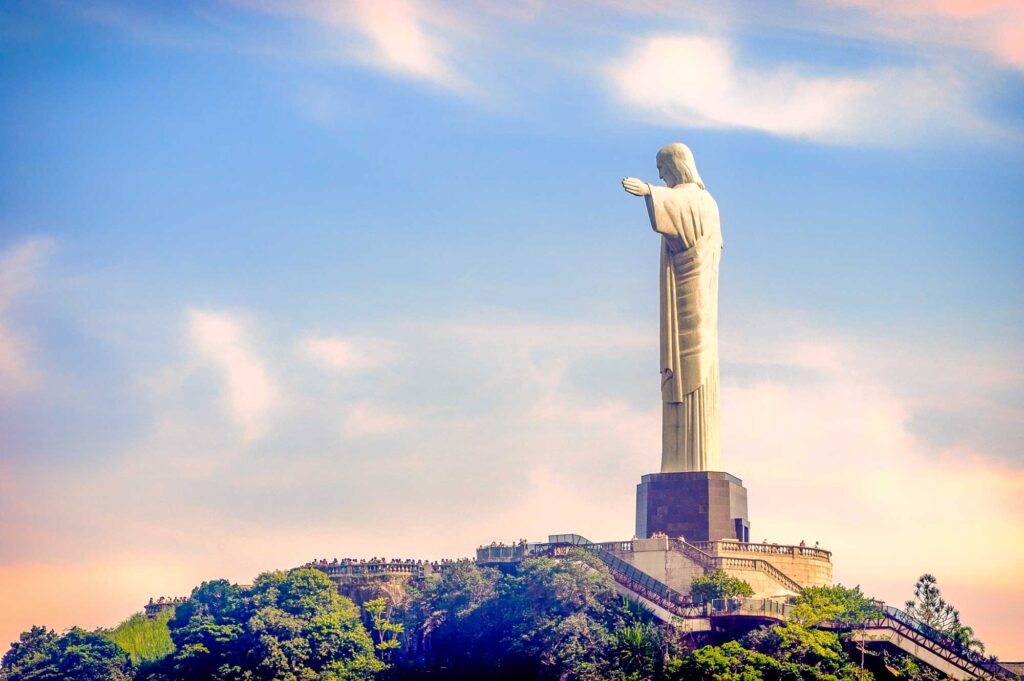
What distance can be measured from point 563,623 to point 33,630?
87.7ft

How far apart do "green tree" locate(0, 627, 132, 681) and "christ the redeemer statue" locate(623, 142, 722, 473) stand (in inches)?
838

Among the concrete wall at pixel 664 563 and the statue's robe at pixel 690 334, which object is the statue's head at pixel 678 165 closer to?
the statue's robe at pixel 690 334

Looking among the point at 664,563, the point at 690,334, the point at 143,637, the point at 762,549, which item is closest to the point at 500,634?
the point at 664,563

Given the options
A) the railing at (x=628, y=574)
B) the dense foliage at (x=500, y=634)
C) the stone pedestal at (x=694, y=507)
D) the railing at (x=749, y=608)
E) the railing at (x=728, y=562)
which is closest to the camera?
the dense foliage at (x=500, y=634)

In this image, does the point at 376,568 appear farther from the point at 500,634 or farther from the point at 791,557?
the point at 791,557

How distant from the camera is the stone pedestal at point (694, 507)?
66125 millimetres

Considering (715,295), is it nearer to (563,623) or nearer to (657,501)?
(657,501)

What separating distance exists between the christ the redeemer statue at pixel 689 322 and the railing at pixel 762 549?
9.74 feet

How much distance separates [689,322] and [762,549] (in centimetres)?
805

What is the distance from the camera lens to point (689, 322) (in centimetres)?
6806

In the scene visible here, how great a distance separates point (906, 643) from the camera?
5975 cm

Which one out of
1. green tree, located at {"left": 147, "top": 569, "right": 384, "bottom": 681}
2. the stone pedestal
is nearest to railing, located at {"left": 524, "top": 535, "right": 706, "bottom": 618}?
the stone pedestal

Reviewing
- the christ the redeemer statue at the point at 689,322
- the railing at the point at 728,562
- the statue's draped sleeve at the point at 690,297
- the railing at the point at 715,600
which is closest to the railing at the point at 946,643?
the railing at the point at 715,600

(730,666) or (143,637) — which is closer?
(730,666)
